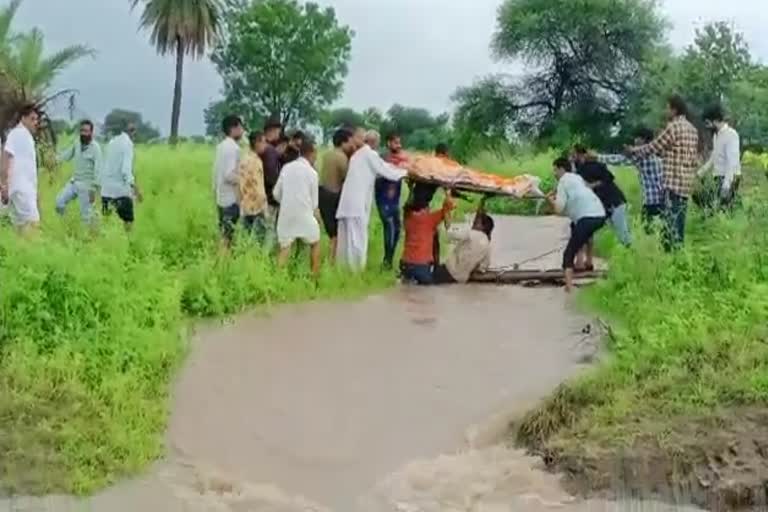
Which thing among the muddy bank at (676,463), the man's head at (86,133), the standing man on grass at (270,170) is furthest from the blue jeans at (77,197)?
the muddy bank at (676,463)

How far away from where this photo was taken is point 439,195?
1623 cm

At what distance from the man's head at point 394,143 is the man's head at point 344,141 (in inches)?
40.9

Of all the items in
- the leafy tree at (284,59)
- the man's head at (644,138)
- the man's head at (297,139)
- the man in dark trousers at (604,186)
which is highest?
the leafy tree at (284,59)

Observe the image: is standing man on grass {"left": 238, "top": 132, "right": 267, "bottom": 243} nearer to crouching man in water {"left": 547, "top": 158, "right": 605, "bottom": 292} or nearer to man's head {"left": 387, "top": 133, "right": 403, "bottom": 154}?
man's head {"left": 387, "top": 133, "right": 403, "bottom": 154}

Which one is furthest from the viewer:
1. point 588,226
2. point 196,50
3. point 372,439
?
point 196,50

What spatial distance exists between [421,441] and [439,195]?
309 inches

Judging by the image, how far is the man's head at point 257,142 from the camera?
42.8 feet

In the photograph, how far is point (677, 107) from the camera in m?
12.8

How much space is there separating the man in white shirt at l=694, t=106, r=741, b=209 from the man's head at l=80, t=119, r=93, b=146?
6.35 meters

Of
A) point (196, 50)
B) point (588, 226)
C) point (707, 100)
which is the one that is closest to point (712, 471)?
point (588, 226)

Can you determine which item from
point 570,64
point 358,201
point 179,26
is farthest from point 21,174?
point 570,64

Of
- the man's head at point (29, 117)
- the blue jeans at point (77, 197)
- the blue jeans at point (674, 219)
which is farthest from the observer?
the blue jeans at point (77, 197)

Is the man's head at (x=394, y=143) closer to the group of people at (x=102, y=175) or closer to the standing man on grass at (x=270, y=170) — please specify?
the standing man on grass at (x=270, y=170)

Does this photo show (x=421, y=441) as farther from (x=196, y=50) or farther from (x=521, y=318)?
(x=196, y=50)
